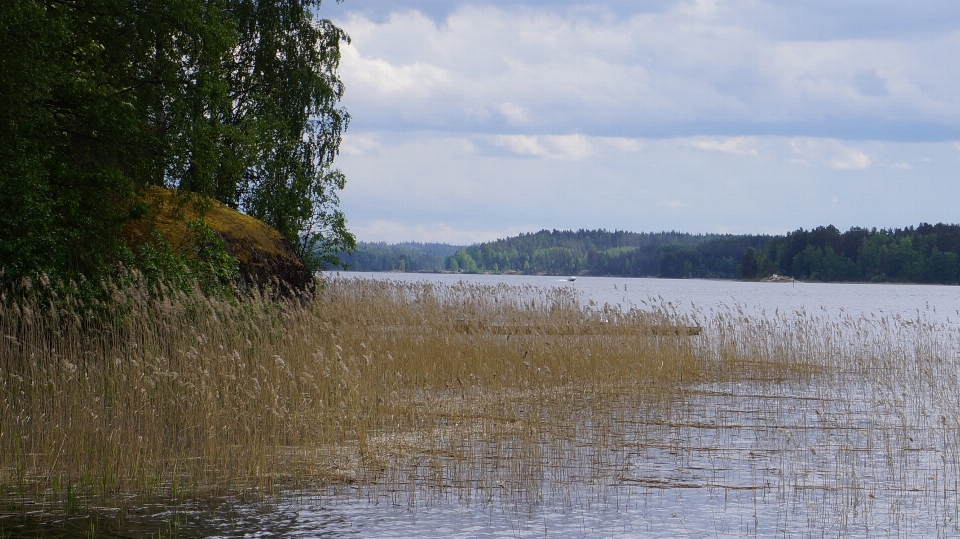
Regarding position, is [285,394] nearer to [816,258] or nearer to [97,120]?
[97,120]

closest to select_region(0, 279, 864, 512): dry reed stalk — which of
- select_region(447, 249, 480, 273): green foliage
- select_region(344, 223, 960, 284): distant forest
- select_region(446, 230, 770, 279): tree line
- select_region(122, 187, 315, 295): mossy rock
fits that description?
select_region(122, 187, 315, 295): mossy rock

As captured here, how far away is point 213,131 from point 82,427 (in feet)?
20.2

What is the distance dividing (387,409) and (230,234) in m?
5.73

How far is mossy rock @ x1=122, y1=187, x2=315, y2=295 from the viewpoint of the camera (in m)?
13.2

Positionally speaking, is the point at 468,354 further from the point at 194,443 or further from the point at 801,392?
the point at 194,443

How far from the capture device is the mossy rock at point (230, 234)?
13250 mm

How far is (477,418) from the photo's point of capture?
10320 millimetres

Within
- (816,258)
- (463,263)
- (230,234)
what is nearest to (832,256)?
(816,258)

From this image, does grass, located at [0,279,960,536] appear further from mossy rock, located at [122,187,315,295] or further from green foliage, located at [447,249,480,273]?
green foliage, located at [447,249,480,273]

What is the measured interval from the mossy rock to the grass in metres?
0.63

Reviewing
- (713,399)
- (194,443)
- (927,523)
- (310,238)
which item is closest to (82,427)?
(194,443)

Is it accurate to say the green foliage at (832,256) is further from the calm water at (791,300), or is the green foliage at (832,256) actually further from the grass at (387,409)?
the grass at (387,409)

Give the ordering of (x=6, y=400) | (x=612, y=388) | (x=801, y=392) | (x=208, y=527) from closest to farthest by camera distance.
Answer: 1. (x=208, y=527)
2. (x=6, y=400)
3. (x=612, y=388)
4. (x=801, y=392)

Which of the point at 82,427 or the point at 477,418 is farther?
the point at 477,418
